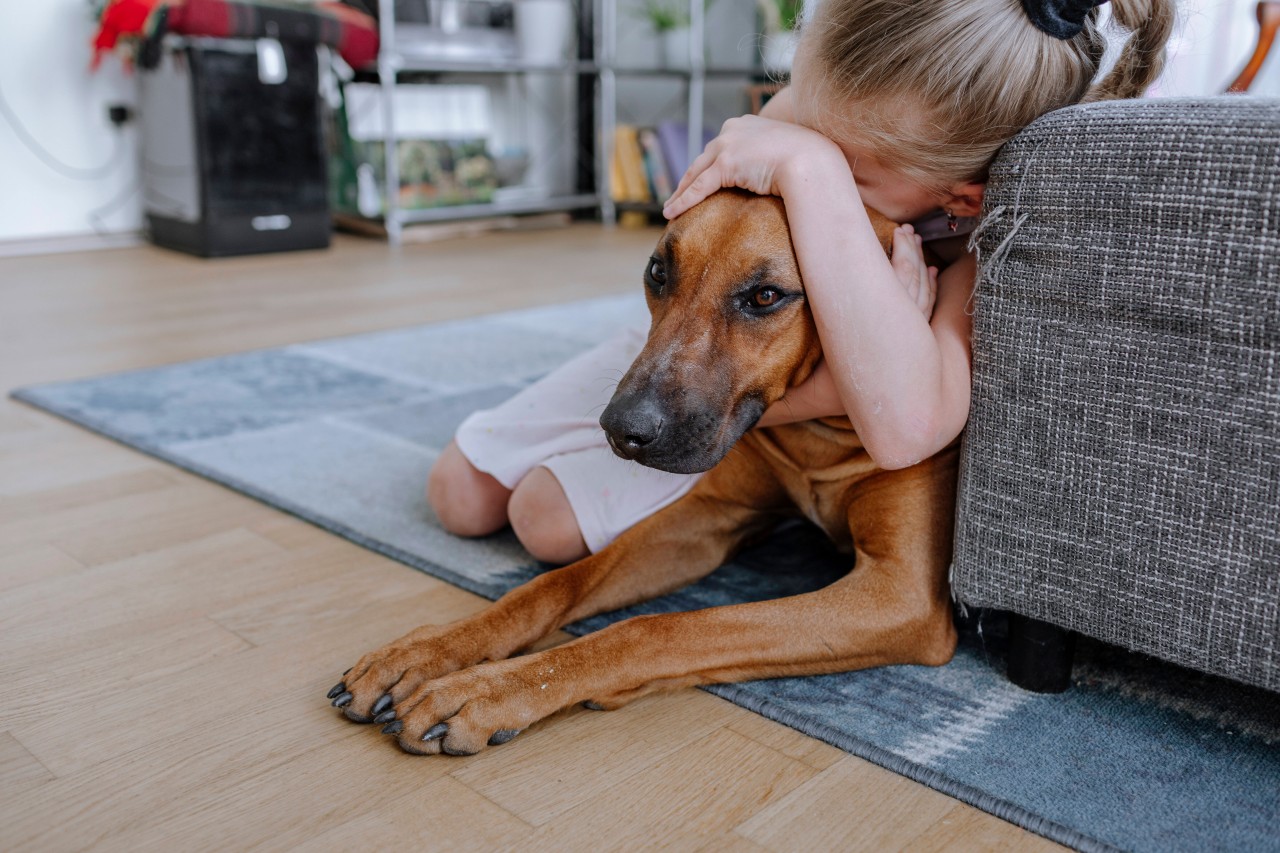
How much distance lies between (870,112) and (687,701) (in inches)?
26.4

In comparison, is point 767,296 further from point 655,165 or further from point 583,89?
point 583,89

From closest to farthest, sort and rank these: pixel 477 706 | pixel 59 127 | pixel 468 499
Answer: pixel 477 706 → pixel 468 499 → pixel 59 127

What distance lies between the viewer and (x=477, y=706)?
1131mm

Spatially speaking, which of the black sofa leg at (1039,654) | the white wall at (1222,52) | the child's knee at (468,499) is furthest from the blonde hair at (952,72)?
the white wall at (1222,52)

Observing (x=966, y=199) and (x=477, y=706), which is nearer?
(x=477, y=706)

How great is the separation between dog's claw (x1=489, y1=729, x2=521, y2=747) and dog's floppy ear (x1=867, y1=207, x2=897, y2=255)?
67cm

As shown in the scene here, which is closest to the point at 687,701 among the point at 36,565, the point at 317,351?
the point at 36,565

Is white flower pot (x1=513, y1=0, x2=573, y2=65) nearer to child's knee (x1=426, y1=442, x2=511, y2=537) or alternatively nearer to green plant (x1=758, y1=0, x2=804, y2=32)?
green plant (x1=758, y1=0, x2=804, y2=32)

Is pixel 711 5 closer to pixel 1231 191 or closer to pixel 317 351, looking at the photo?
pixel 317 351

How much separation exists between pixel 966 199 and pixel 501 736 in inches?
31.4

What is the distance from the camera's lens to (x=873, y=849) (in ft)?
3.29

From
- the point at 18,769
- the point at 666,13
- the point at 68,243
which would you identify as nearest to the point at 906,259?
the point at 18,769

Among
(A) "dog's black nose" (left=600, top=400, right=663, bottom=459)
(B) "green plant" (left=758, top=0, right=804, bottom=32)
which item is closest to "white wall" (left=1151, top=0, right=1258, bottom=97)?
(B) "green plant" (left=758, top=0, right=804, bottom=32)

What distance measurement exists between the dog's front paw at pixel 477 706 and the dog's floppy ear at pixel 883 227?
1.99 ft
